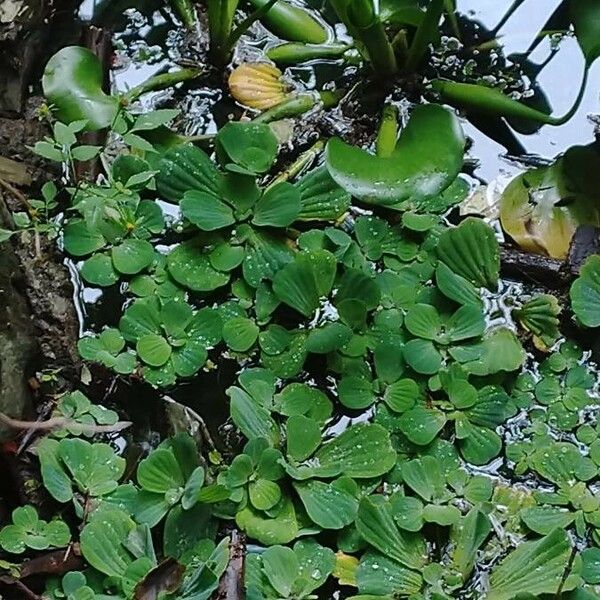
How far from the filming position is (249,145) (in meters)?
1.23

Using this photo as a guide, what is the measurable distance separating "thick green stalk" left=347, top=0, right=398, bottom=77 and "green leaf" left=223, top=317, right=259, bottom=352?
48 cm

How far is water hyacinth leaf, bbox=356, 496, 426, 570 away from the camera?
106 centimetres

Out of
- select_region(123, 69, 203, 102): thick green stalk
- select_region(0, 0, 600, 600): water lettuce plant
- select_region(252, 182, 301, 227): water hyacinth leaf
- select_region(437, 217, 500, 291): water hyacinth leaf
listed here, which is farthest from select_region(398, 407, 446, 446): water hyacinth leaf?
select_region(123, 69, 203, 102): thick green stalk

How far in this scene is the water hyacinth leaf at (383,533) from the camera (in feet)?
3.48

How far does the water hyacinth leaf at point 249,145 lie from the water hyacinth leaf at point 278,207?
42 millimetres

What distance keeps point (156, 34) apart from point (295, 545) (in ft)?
2.91

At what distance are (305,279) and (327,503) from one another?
306mm

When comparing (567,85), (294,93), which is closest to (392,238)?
(294,93)

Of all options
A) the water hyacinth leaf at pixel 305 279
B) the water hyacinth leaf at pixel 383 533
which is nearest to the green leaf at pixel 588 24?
the water hyacinth leaf at pixel 305 279

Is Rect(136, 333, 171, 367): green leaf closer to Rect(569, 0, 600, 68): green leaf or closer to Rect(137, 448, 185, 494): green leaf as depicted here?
Rect(137, 448, 185, 494): green leaf

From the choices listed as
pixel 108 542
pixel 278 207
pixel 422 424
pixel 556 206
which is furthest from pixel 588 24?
pixel 108 542

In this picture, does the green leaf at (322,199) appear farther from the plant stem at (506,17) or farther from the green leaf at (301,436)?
the plant stem at (506,17)

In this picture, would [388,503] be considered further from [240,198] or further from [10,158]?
[10,158]

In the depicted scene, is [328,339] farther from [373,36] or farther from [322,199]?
[373,36]
